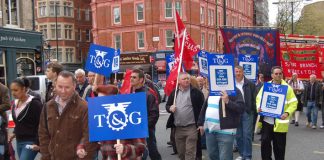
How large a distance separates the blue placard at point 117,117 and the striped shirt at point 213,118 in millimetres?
2324

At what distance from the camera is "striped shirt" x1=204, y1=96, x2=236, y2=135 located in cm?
673

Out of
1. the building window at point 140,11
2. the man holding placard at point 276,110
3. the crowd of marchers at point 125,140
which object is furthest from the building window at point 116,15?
the man holding placard at point 276,110

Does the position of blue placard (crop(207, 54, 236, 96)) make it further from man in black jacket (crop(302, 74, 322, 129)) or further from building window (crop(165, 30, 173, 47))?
building window (crop(165, 30, 173, 47))

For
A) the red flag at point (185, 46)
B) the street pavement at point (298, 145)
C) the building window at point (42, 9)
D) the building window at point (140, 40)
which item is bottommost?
the street pavement at point (298, 145)

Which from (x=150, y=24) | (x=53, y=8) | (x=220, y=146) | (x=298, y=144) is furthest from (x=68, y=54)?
(x=220, y=146)

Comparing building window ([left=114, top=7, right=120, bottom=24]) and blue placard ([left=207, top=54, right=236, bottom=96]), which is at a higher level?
→ building window ([left=114, top=7, right=120, bottom=24])

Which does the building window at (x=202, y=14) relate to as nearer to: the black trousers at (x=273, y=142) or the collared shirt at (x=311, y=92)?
the collared shirt at (x=311, y=92)

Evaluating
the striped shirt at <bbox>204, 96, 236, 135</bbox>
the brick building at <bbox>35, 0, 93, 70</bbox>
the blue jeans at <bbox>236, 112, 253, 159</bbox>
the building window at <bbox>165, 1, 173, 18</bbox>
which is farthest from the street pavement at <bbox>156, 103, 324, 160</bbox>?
the brick building at <bbox>35, 0, 93, 70</bbox>

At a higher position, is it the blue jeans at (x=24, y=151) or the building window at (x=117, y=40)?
the building window at (x=117, y=40)

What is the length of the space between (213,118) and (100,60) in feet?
8.04

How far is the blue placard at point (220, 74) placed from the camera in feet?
21.9

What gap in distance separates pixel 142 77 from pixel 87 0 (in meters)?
55.8

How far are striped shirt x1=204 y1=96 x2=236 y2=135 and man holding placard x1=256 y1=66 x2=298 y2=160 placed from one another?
118cm

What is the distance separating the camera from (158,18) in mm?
44938
